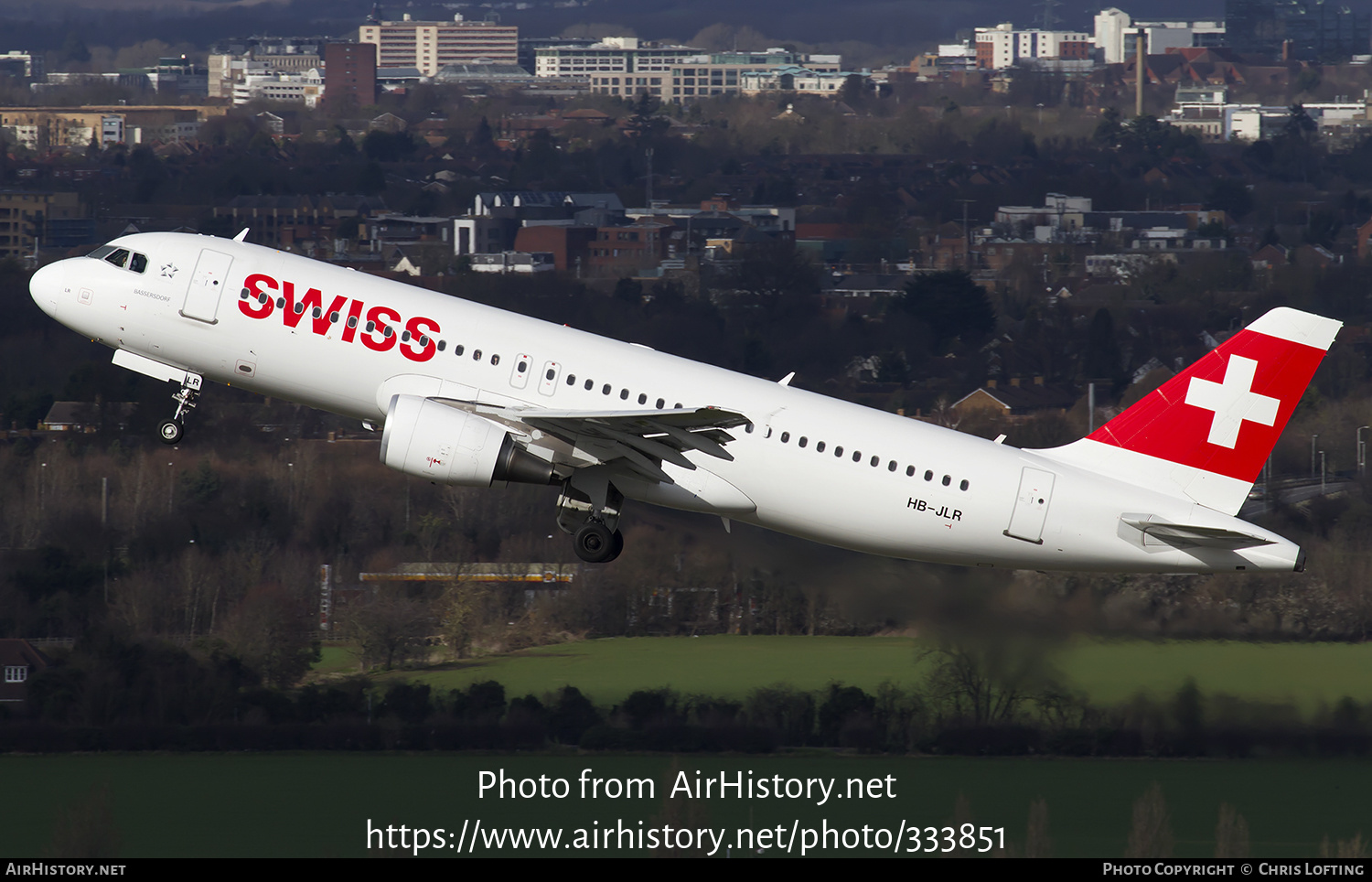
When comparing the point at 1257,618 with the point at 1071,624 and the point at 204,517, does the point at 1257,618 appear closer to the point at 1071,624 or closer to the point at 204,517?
the point at 1071,624

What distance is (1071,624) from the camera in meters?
49.6

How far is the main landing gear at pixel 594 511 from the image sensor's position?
127ft

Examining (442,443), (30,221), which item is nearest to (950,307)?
(30,221)

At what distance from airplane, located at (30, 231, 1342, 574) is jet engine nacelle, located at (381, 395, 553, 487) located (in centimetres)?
4

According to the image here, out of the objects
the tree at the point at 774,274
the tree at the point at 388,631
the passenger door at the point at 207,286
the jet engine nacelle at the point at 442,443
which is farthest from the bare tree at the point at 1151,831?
the tree at the point at 774,274

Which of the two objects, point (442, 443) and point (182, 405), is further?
point (182, 405)

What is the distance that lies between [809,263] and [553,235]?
3116cm

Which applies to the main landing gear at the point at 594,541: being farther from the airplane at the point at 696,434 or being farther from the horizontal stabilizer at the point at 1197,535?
the horizontal stabilizer at the point at 1197,535

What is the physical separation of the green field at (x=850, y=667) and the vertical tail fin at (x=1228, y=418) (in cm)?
1157

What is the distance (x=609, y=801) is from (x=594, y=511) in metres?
32.9

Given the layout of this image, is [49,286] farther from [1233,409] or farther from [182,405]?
[1233,409]

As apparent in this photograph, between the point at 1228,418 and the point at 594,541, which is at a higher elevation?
the point at 1228,418

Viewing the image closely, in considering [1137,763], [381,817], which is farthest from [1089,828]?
[381,817]

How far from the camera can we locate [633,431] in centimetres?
3678
